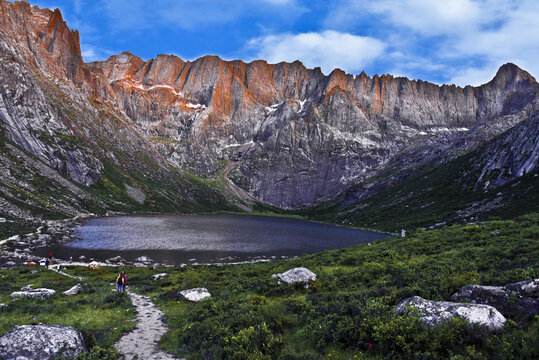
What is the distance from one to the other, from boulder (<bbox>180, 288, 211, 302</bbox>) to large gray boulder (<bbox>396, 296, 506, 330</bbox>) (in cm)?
1846

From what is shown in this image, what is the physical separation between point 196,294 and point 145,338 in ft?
33.4

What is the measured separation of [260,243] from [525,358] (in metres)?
89.5

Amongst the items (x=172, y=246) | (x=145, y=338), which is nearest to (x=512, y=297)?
(x=145, y=338)

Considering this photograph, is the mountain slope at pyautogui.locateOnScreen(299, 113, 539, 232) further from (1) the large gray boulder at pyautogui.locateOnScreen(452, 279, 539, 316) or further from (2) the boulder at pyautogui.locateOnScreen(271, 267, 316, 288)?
(1) the large gray boulder at pyautogui.locateOnScreen(452, 279, 539, 316)

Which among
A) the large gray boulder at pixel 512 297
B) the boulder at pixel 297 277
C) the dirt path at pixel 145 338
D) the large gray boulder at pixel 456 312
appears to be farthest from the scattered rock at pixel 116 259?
the large gray boulder at pixel 512 297

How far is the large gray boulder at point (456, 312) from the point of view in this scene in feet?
32.1

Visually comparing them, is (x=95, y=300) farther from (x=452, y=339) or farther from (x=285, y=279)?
(x=452, y=339)

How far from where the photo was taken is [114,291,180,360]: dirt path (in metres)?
13.6

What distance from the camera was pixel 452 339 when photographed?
9453mm

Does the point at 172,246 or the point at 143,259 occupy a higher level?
the point at 143,259

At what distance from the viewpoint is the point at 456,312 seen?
34.7ft

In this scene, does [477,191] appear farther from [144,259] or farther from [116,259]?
[116,259]

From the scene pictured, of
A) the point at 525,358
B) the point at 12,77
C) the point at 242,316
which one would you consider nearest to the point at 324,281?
the point at 242,316

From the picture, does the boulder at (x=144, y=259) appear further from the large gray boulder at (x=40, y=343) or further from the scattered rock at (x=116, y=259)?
the large gray boulder at (x=40, y=343)
